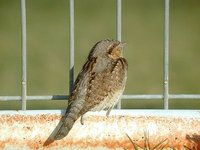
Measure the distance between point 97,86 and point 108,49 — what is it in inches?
11.0

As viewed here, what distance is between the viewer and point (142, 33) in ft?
36.7

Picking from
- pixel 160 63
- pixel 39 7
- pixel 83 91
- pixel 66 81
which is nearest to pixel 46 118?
pixel 83 91

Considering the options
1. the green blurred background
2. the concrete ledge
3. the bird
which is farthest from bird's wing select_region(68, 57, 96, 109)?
the green blurred background

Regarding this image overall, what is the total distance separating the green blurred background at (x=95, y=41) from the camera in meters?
8.56

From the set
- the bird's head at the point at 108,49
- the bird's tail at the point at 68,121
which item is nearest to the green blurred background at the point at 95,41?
the bird's head at the point at 108,49

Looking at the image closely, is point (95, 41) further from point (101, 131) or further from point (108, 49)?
point (101, 131)

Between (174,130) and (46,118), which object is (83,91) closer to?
(46,118)

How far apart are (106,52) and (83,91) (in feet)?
1.04

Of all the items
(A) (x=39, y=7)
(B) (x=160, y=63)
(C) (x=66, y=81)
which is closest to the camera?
(C) (x=66, y=81)

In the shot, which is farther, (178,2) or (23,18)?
(178,2)

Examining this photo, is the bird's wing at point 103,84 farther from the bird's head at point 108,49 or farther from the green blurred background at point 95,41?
the green blurred background at point 95,41

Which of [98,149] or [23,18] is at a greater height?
[23,18]

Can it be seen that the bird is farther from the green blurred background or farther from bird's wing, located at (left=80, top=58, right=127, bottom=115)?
the green blurred background

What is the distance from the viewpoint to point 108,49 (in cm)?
453
